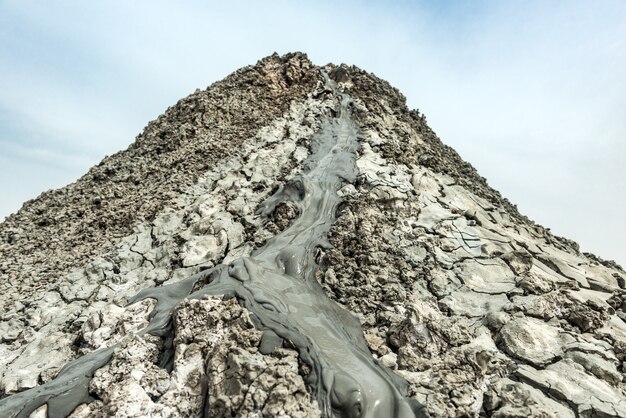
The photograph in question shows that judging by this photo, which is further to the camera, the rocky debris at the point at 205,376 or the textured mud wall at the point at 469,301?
the textured mud wall at the point at 469,301

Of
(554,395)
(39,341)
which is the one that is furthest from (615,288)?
(39,341)

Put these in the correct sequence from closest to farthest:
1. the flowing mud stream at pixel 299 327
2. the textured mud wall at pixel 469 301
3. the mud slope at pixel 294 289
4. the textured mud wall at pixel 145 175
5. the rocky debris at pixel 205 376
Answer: the rocky debris at pixel 205 376
the flowing mud stream at pixel 299 327
the mud slope at pixel 294 289
the textured mud wall at pixel 469 301
the textured mud wall at pixel 145 175

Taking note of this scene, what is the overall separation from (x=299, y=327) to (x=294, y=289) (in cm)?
82

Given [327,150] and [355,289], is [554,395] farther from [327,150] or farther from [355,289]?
[327,150]

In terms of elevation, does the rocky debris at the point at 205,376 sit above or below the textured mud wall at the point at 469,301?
below

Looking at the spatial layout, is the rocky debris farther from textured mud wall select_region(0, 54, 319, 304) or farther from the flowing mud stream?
textured mud wall select_region(0, 54, 319, 304)

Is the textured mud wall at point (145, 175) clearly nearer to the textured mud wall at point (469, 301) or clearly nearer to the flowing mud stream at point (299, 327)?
the flowing mud stream at point (299, 327)

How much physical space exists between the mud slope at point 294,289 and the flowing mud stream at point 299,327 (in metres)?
0.02

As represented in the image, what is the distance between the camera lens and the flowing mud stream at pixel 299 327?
277cm

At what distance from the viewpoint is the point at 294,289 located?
13.8 feet

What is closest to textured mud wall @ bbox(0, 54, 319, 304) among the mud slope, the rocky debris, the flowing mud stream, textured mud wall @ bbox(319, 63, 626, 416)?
the mud slope

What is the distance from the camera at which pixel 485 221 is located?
20.3ft

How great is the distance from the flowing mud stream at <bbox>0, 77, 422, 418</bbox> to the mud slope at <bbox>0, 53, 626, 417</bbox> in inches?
0.7

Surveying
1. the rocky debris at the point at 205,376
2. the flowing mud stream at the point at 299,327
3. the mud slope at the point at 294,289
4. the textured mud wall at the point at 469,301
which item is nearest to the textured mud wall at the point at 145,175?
the mud slope at the point at 294,289
